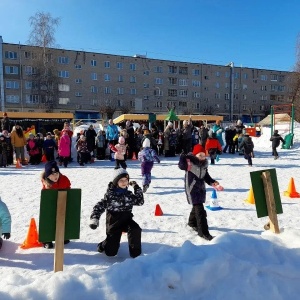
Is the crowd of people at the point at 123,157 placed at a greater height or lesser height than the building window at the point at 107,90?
lesser

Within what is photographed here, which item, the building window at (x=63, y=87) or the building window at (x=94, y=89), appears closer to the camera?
the building window at (x=63, y=87)

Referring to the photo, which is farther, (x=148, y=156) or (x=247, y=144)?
(x=247, y=144)

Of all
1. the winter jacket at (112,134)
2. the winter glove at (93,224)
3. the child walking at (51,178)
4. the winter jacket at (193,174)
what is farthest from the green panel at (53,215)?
the winter jacket at (112,134)

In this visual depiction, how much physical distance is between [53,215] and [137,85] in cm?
5158

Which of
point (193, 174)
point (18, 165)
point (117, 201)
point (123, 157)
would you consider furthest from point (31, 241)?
point (18, 165)

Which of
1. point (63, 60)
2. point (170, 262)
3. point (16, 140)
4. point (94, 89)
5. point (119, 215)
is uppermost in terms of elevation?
point (63, 60)

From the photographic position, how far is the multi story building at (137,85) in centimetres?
4550

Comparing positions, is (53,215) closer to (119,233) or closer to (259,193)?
(119,233)

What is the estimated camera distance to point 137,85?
2109 inches

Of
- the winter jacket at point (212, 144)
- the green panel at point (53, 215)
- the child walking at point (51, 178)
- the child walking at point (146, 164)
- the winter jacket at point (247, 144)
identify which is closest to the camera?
the green panel at point (53, 215)

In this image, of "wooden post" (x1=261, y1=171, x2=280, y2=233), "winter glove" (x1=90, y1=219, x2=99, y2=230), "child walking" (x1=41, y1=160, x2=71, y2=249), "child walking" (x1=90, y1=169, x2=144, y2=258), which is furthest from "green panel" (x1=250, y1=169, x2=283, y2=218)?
"child walking" (x1=41, y1=160, x2=71, y2=249)

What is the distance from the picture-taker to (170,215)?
6047 mm

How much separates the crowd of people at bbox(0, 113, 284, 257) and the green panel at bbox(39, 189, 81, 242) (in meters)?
0.34

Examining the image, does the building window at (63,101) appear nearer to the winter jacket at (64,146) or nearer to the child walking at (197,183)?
the winter jacket at (64,146)
